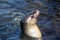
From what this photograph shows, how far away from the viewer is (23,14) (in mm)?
10094

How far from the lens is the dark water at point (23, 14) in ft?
28.2

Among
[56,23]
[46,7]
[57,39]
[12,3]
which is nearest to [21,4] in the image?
[12,3]

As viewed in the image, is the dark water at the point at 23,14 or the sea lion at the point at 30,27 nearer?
the sea lion at the point at 30,27

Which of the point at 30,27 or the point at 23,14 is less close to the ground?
the point at 30,27

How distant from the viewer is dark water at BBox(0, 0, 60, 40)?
8.59 meters

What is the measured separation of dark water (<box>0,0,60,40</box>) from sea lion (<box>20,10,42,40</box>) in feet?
1.49

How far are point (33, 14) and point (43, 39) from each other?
897 mm

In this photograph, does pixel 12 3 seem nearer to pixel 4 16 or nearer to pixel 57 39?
pixel 4 16

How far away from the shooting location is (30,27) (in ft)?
25.2

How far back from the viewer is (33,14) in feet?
25.1

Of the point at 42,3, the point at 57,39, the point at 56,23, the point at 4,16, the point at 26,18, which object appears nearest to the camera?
the point at 26,18

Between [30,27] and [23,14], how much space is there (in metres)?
2.46

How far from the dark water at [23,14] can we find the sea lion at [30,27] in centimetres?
45

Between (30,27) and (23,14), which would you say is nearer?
(30,27)
